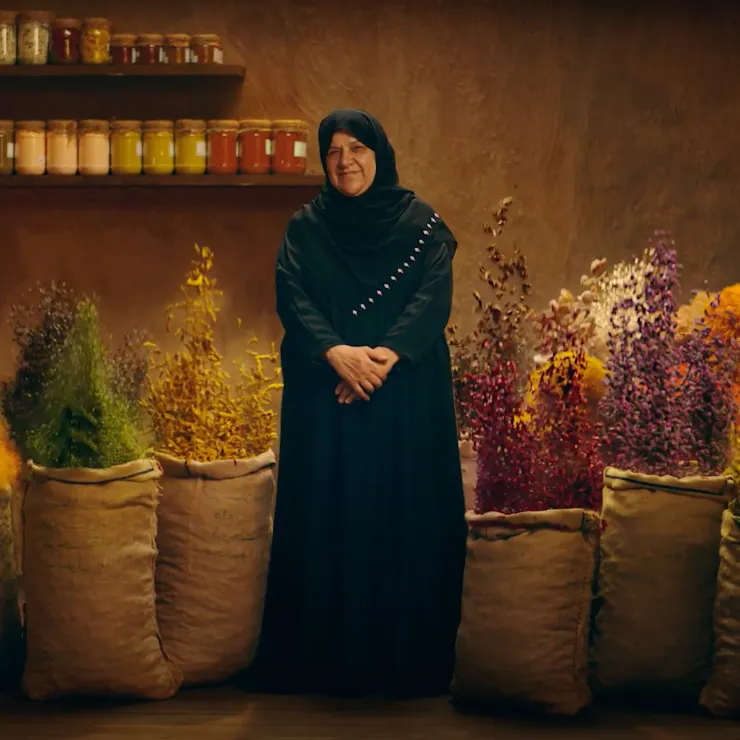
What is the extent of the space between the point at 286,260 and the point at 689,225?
2141mm

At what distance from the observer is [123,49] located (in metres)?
4.41

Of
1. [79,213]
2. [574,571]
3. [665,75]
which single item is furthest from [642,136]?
[574,571]

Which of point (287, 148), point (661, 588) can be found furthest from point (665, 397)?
point (287, 148)

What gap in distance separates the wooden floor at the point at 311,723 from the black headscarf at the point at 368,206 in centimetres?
102

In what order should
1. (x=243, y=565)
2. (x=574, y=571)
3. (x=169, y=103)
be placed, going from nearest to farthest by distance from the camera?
(x=574, y=571) → (x=243, y=565) → (x=169, y=103)

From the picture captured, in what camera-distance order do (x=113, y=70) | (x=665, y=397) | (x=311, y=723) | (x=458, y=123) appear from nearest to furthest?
1. (x=311, y=723)
2. (x=665, y=397)
3. (x=113, y=70)
4. (x=458, y=123)

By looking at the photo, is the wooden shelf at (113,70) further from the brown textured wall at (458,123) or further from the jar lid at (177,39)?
the brown textured wall at (458,123)

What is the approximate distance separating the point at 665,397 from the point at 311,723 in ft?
3.35

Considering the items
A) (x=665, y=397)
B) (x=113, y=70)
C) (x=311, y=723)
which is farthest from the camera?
(x=113, y=70)

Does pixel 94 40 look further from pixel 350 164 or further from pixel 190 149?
pixel 350 164

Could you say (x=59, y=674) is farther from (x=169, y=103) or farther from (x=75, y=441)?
(x=169, y=103)

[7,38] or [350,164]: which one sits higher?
[7,38]

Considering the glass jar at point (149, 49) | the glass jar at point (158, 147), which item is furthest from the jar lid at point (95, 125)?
the glass jar at point (149, 49)

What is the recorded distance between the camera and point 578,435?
282 cm
